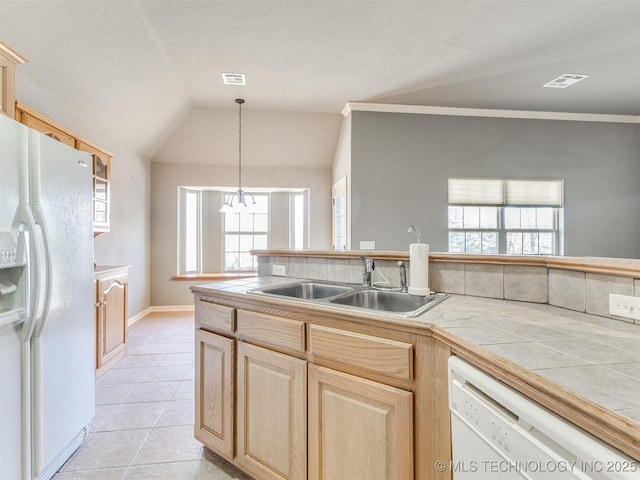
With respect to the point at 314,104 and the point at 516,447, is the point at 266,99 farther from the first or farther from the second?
the point at 516,447

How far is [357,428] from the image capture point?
111cm

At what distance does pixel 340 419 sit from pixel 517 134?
453 centimetres

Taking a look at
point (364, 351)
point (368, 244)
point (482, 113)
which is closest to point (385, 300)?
point (364, 351)

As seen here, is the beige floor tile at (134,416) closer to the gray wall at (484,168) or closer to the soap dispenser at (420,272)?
the soap dispenser at (420,272)

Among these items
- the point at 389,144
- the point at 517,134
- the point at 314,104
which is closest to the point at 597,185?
the point at 517,134

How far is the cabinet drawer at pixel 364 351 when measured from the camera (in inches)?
39.8

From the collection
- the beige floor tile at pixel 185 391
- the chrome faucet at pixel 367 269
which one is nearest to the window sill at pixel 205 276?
the beige floor tile at pixel 185 391

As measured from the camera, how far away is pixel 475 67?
3086 mm

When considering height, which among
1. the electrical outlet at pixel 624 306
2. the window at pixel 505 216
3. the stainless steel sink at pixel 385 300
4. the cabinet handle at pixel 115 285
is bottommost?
the cabinet handle at pixel 115 285

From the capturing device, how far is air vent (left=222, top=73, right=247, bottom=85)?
324 cm

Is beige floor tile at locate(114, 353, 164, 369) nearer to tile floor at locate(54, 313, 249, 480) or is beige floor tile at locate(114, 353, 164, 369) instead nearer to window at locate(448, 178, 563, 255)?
tile floor at locate(54, 313, 249, 480)

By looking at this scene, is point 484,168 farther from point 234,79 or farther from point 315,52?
point 234,79

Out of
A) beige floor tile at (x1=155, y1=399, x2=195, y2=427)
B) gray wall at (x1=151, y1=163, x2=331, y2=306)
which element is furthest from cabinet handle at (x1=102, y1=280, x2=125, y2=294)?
gray wall at (x1=151, y1=163, x2=331, y2=306)

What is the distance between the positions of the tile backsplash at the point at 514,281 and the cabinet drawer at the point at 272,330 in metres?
0.68
